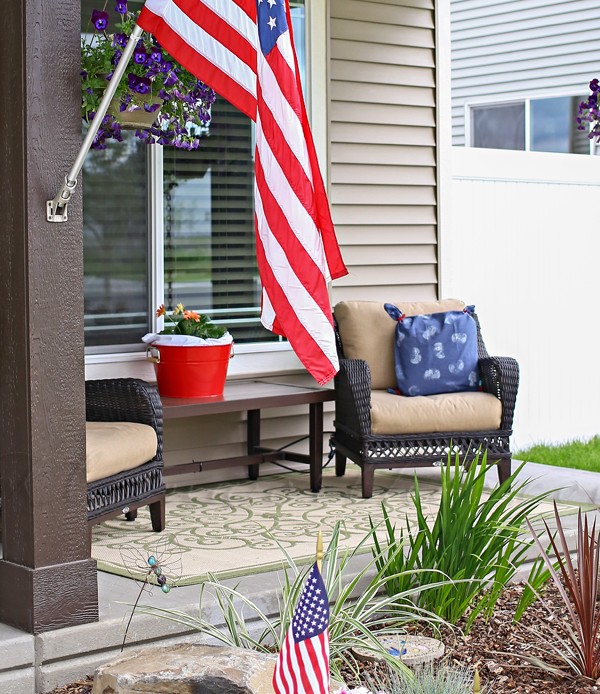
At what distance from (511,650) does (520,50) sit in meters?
9.14

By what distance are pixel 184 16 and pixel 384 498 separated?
2954 millimetres

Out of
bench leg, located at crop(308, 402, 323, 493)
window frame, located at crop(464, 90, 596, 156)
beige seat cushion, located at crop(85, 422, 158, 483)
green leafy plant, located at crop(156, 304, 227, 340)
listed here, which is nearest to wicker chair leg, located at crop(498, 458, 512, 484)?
bench leg, located at crop(308, 402, 323, 493)

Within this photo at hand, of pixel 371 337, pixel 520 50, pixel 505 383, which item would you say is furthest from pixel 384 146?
pixel 520 50

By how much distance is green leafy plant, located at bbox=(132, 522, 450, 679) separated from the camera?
3.08 m

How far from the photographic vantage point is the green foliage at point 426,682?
276cm

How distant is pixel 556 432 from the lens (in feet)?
25.8

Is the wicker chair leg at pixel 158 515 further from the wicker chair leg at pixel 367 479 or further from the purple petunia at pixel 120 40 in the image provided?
the purple petunia at pixel 120 40

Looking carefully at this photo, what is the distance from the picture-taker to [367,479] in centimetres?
527

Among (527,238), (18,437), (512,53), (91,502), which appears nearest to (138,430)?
(91,502)

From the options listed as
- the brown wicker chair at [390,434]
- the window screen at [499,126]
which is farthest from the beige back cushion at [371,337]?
the window screen at [499,126]

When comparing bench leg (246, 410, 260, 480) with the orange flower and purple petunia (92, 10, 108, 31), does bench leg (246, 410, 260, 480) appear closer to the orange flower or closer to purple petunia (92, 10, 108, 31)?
the orange flower

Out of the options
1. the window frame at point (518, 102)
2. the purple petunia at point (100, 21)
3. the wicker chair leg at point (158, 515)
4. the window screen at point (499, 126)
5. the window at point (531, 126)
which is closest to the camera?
the purple petunia at point (100, 21)

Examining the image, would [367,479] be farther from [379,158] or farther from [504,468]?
[379,158]

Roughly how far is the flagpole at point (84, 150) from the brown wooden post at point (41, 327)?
31 mm
